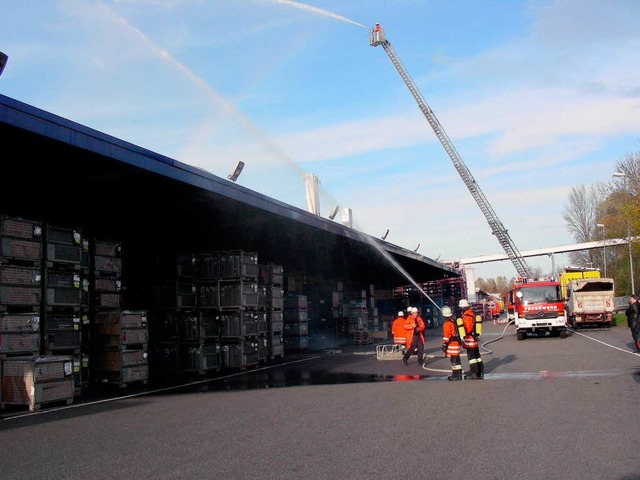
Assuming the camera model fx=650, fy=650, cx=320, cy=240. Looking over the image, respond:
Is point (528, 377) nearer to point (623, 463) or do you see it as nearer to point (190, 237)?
point (623, 463)

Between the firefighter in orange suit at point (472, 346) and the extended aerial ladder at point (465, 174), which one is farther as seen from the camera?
the extended aerial ladder at point (465, 174)

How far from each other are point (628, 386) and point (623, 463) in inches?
254

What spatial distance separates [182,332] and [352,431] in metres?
11.5

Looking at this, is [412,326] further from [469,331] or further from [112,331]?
[112,331]

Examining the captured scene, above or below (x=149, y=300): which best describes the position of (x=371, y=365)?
below

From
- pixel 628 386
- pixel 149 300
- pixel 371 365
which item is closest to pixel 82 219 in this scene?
pixel 149 300

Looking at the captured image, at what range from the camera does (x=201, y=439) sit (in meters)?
8.99

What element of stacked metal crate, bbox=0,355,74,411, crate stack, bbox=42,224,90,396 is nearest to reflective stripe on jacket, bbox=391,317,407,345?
crate stack, bbox=42,224,90,396

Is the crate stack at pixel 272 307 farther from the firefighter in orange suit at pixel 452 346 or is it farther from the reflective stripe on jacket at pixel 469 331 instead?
the reflective stripe on jacket at pixel 469 331

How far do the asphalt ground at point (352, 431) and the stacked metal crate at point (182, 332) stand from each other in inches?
132

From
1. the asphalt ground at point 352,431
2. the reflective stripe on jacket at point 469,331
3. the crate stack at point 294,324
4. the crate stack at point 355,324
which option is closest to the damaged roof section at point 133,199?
the crate stack at point 294,324

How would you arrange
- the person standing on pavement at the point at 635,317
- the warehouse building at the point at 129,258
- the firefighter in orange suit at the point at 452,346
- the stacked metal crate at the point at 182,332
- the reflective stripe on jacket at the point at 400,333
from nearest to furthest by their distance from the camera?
the warehouse building at the point at 129,258 → the firefighter in orange suit at the point at 452,346 → the person standing on pavement at the point at 635,317 → the stacked metal crate at the point at 182,332 → the reflective stripe on jacket at the point at 400,333

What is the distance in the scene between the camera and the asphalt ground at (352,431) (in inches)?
277

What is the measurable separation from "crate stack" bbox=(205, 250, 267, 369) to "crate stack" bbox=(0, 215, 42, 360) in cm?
691
